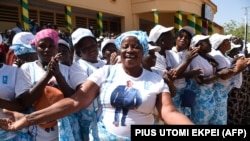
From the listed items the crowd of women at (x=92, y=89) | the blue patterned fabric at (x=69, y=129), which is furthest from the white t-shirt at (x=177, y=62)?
the blue patterned fabric at (x=69, y=129)

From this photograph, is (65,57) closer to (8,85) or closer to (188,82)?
(8,85)

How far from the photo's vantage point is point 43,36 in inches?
116

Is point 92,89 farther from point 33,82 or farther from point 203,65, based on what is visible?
point 203,65

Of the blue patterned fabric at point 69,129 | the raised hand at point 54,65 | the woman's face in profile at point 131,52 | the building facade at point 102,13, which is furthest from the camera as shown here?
the building facade at point 102,13

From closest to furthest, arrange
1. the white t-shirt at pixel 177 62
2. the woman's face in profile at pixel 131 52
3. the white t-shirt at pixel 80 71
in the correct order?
the woman's face in profile at pixel 131 52, the white t-shirt at pixel 80 71, the white t-shirt at pixel 177 62

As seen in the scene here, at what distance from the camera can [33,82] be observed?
2.88 m

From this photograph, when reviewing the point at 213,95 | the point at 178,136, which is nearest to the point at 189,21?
the point at 213,95

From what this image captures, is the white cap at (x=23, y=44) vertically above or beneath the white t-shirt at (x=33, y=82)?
above

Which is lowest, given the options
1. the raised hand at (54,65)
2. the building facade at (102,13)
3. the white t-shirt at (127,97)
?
the white t-shirt at (127,97)

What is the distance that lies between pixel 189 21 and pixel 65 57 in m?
17.3

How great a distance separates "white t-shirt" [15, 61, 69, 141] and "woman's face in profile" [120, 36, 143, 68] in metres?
0.79

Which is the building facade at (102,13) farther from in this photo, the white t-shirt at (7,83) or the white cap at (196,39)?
the white t-shirt at (7,83)

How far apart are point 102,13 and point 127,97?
1257cm

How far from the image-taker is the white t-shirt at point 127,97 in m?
2.41
